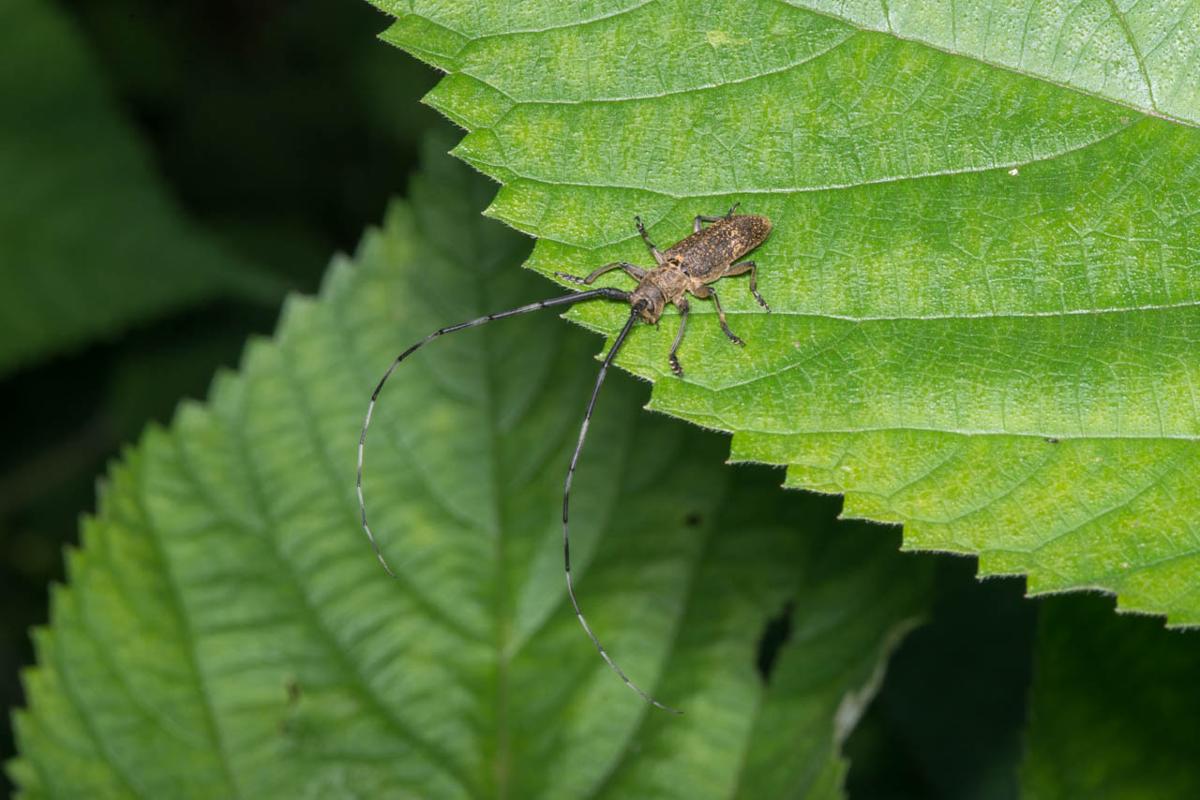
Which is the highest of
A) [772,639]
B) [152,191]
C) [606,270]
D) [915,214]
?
[915,214]

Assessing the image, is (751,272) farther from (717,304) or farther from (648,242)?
(648,242)

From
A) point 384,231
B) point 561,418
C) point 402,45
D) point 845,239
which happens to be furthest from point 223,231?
point 845,239

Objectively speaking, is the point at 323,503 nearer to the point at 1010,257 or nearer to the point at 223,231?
the point at 1010,257

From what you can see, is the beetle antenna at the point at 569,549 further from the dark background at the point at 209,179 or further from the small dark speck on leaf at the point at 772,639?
the dark background at the point at 209,179

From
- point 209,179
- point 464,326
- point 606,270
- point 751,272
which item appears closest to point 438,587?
point 464,326

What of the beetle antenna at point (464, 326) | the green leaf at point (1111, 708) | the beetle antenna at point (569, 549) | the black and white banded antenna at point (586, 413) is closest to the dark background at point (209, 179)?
the beetle antenna at point (464, 326)

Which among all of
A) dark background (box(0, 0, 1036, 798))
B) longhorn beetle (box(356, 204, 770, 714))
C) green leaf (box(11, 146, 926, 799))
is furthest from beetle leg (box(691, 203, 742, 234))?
dark background (box(0, 0, 1036, 798))

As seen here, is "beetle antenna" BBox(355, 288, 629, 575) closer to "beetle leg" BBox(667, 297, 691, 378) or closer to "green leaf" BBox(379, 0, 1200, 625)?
"beetle leg" BBox(667, 297, 691, 378)
